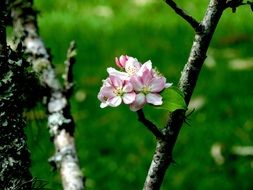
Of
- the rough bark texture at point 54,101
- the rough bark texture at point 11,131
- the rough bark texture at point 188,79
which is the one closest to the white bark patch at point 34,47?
the rough bark texture at point 54,101

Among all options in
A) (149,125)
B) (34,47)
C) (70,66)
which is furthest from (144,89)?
(34,47)

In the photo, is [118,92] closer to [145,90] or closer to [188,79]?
[145,90]

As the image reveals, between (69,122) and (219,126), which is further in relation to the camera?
(219,126)

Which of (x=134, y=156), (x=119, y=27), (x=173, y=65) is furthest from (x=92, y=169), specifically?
(x=119, y=27)

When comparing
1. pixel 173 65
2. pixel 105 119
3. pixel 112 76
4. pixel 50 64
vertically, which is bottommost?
pixel 112 76

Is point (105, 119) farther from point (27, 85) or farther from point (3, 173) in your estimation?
point (3, 173)

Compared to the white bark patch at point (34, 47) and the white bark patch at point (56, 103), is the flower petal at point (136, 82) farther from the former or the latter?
the white bark patch at point (34, 47)

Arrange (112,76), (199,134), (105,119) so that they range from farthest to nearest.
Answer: (105,119)
(199,134)
(112,76)
